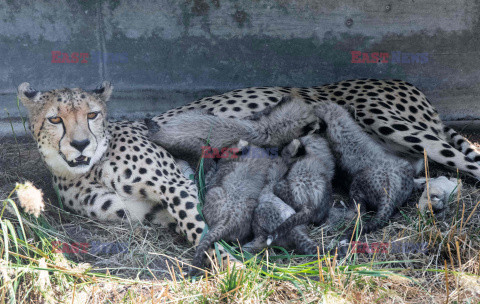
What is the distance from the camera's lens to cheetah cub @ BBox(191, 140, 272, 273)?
9.29 ft

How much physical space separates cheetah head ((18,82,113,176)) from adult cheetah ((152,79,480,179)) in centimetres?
60

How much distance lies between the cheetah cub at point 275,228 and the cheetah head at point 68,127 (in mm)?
1115

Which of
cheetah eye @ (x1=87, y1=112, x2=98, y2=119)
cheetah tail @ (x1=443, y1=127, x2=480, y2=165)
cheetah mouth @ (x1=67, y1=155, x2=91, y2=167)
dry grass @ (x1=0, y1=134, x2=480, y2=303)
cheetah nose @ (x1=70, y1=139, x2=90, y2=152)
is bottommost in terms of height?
dry grass @ (x1=0, y1=134, x2=480, y2=303)

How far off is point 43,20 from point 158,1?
99 centimetres

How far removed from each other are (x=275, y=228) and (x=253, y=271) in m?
0.52

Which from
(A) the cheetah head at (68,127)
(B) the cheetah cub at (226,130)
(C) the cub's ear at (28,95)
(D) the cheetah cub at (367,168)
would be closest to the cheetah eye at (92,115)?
(A) the cheetah head at (68,127)

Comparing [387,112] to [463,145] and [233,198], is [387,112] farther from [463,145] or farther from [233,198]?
[233,198]

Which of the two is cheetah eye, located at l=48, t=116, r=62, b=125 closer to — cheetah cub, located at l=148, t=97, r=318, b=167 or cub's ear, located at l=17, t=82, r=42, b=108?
cub's ear, located at l=17, t=82, r=42, b=108

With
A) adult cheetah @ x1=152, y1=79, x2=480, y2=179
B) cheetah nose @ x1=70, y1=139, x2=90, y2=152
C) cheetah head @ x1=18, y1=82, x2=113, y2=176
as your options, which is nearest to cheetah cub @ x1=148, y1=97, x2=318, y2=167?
adult cheetah @ x1=152, y1=79, x2=480, y2=179

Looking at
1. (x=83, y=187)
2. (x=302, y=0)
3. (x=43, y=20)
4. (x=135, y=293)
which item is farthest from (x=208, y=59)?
(x=135, y=293)

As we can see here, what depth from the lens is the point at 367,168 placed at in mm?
3314

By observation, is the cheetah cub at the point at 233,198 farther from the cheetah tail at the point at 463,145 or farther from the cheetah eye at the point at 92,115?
the cheetah tail at the point at 463,145

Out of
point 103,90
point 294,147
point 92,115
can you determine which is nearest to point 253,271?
point 294,147

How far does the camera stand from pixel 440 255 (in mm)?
2830
